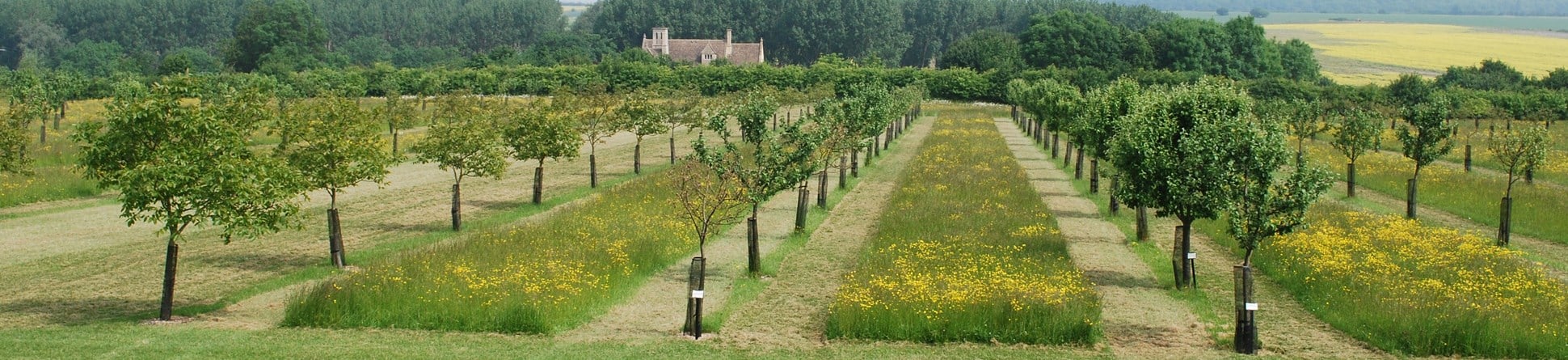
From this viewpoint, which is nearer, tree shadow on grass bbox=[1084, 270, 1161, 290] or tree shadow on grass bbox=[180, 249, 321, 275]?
tree shadow on grass bbox=[1084, 270, 1161, 290]

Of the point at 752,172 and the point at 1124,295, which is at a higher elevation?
the point at 752,172

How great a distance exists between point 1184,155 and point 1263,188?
7.47 ft

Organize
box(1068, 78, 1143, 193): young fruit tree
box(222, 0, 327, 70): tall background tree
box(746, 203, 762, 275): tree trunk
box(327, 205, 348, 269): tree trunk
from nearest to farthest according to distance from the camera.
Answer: box(746, 203, 762, 275): tree trunk
box(327, 205, 348, 269): tree trunk
box(1068, 78, 1143, 193): young fruit tree
box(222, 0, 327, 70): tall background tree

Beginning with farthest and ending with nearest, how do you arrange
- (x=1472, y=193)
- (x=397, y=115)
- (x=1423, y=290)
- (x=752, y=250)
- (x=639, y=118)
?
(x=397, y=115), (x=639, y=118), (x=1472, y=193), (x=752, y=250), (x=1423, y=290)

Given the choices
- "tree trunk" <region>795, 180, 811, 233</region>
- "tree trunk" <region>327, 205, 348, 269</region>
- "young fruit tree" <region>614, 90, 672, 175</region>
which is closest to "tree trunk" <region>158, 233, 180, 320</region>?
"tree trunk" <region>327, 205, 348, 269</region>

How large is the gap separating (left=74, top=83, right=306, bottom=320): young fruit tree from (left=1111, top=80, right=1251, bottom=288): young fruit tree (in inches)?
736

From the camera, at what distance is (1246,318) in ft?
76.4

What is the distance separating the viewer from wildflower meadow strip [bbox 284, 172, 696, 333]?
2528 cm

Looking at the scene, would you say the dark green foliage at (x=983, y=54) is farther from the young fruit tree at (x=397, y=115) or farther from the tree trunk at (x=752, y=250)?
the tree trunk at (x=752, y=250)

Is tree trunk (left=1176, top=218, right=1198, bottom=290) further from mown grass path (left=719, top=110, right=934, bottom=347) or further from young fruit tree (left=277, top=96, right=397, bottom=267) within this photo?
young fruit tree (left=277, top=96, right=397, bottom=267)

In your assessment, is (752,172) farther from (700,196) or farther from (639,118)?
(639,118)

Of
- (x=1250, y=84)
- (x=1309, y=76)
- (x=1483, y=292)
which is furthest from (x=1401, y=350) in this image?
(x=1309, y=76)

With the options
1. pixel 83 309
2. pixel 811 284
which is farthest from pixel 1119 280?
pixel 83 309

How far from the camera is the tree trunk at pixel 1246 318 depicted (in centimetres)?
2320
